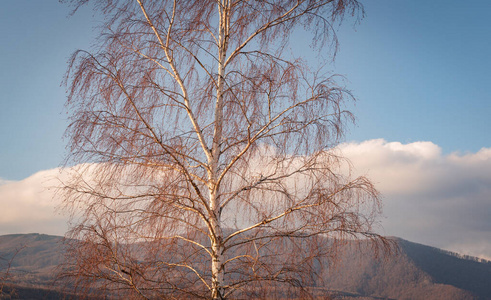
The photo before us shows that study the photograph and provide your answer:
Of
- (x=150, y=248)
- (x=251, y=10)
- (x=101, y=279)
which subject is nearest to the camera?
(x=101, y=279)

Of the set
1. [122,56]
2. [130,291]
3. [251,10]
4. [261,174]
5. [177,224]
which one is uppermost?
[251,10]

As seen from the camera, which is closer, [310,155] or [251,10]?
[310,155]

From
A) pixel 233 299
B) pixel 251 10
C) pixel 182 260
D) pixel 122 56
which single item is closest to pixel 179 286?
pixel 182 260

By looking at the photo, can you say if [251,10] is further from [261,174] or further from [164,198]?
[164,198]

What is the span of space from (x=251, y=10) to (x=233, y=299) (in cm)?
469

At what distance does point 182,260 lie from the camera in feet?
18.9

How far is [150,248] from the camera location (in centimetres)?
562

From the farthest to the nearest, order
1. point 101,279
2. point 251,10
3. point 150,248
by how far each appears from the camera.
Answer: point 251,10
point 150,248
point 101,279

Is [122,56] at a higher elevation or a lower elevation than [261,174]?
higher

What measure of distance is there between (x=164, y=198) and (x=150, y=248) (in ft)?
2.73

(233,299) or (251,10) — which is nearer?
(233,299)

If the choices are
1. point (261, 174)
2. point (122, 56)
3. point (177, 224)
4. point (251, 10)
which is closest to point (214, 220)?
point (177, 224)

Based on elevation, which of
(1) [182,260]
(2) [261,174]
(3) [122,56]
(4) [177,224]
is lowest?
(1) [182,260]

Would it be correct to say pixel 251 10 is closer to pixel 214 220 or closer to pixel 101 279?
pixel 214 220
